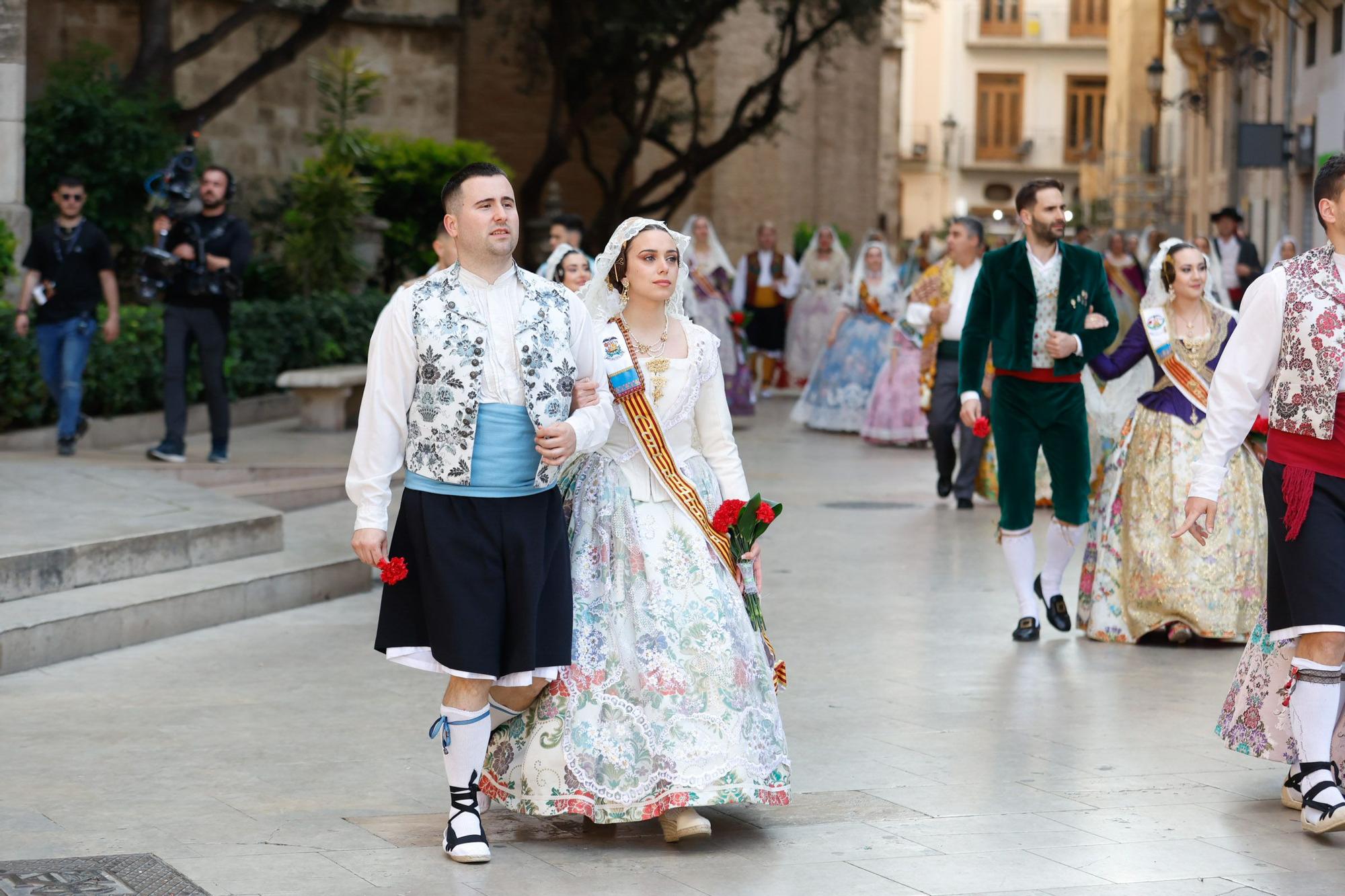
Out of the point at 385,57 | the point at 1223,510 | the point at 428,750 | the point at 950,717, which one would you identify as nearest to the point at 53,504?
the point at 428,750

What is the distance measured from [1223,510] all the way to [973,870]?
13.4 feet

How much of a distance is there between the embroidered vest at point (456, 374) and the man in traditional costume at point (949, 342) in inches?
318

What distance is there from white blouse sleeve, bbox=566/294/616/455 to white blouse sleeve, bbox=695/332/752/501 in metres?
0.43

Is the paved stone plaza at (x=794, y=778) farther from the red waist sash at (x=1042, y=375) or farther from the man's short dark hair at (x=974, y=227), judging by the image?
the man's short dark hair at (x=974, y=227)

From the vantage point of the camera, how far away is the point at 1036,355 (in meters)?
8.58

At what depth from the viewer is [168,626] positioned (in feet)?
27.8

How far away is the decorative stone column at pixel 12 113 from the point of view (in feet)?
48.9

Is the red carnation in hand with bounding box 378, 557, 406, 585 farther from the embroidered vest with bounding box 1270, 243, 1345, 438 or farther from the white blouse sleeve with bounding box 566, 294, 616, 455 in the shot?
the embroidered vest with bounding box 1270, 243, 1345, 438

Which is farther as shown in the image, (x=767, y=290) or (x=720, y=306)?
(x=767, y=290)

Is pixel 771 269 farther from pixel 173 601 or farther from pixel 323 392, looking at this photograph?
pixel 173 601

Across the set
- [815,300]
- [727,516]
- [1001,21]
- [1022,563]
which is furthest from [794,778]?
[1001,21]

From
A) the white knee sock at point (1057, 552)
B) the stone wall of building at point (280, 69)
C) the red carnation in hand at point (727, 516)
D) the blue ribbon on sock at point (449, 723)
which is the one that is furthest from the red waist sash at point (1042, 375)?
the stone wall of building at point (280, 69)

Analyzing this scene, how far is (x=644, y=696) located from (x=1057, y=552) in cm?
398

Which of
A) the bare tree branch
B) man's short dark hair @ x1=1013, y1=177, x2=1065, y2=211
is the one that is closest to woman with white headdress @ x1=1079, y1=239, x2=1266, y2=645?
man's short dark hair @ x1=1013, y1=177, x2=1065, y2=211
